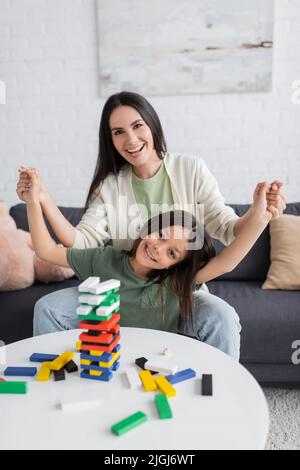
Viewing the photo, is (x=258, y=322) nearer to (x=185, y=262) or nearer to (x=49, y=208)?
(x=185, y=262)

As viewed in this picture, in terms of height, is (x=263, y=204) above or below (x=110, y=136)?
below

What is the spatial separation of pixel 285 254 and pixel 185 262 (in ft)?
2.34

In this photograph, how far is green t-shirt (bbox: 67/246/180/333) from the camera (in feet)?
4.65

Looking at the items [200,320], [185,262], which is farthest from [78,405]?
[185,262]

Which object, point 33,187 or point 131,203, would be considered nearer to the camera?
point 33,187

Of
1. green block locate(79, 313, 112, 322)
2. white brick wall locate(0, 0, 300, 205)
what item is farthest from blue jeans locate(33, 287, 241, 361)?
white brick wall locate(0, 0, 300, 205)

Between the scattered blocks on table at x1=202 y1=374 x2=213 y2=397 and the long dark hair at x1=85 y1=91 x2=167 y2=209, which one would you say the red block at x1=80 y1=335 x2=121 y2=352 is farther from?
the long dark hair at x1=85 y1=91 x2=167 y2=209

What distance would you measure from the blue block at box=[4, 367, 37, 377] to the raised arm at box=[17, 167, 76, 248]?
61 cm

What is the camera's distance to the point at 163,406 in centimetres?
88

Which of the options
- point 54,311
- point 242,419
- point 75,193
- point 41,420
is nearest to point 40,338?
point 54,311

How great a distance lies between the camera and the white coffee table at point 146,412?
2.60 ft

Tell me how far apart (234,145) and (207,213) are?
3.71 ft

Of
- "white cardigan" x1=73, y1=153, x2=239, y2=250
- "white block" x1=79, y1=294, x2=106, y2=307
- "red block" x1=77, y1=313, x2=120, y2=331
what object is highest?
"white cardigan" x1=73, y1=153, x2=239, y2=250

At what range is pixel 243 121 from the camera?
2582 millimetres
